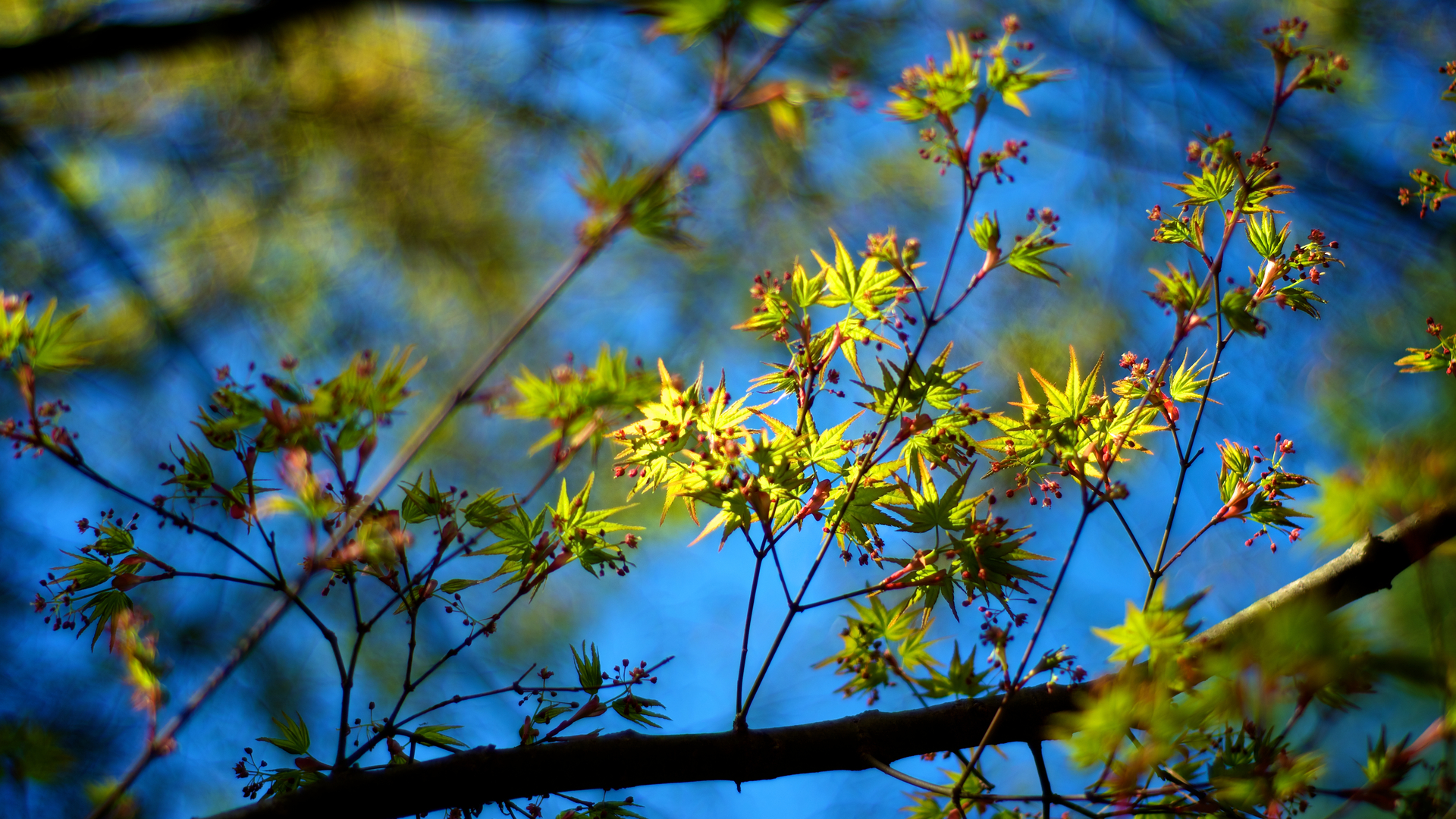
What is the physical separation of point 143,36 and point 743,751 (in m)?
1.78

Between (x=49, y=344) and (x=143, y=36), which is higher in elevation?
(x=143, y=36)

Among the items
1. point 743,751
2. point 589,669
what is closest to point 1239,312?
point 743,751

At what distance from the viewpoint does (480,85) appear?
273 cm

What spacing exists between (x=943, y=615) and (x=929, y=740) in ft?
6.91

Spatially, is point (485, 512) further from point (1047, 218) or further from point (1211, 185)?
point (1211, 185)

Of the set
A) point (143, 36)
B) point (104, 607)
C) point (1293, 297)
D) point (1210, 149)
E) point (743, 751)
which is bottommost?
point (743, 751)

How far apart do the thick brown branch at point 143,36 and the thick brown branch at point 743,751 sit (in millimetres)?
1254

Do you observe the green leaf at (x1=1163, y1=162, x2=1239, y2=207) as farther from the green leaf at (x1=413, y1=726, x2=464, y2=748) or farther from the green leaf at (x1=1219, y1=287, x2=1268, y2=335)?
the green leaf at (x1=413, y1=726, x2=464, y2=748)

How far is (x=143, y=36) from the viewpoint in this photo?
1.53 metres

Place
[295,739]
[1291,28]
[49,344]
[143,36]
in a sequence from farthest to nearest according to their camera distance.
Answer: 1. [143,36]
2. [295,739]
3. [1291,28]
4. [49,344]

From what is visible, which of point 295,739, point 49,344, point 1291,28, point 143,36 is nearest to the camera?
point 49,344

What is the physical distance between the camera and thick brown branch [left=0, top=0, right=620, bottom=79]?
4.78 ft

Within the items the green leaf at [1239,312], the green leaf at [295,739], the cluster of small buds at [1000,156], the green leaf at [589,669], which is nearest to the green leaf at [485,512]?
the green leaf at [589,669]

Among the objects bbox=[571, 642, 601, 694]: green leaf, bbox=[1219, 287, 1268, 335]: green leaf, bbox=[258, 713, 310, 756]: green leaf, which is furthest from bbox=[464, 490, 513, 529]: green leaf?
bbox=[1219, 287, 1268, 335]: green leaf
